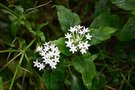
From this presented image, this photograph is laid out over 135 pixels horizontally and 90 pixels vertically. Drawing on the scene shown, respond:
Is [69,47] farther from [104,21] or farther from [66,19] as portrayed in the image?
[104,21]

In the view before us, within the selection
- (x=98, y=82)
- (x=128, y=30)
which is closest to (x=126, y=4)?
(x=128, y=30)

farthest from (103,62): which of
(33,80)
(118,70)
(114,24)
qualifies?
(33,80)

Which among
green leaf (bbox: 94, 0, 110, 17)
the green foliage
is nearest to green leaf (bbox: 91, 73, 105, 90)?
the green foliage

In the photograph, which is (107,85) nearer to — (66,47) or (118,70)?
(118,70)

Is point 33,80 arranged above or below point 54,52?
below

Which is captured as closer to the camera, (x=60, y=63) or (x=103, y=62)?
(x=60, y=63)

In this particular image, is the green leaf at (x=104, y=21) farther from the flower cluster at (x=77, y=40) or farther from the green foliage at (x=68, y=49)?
the flower cluster at (x=77, y=40)

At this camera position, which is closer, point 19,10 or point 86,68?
point 86,68
